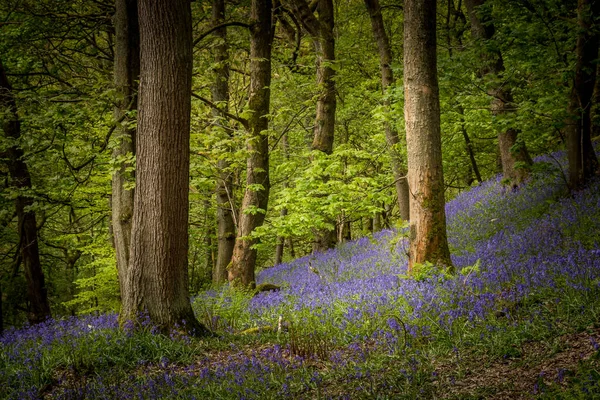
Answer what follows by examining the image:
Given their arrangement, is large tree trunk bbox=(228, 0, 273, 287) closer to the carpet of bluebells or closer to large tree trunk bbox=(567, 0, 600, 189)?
the carpet of bluebells

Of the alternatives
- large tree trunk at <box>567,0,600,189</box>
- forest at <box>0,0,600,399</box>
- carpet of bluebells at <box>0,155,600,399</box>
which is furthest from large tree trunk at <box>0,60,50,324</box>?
large tree trunk at <box>567,0,600,189</box>

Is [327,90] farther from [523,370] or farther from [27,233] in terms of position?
[523,370]

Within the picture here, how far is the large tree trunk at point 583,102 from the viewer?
8336 mm

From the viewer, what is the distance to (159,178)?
5.74m

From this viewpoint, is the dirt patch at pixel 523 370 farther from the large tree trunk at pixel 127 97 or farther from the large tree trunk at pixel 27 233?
the large tree trunk at pixel 27 233

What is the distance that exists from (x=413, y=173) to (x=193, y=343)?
4.50m

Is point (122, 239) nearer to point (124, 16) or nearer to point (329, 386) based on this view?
point (124, 16)

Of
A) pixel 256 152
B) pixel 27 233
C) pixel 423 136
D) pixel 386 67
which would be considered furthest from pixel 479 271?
pixel 27 233

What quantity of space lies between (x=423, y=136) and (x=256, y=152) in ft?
13.8

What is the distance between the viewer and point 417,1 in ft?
23.6

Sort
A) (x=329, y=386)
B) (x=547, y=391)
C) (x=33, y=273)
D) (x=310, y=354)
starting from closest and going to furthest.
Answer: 1. (x=547, y=391)
2. (x=329, y=386)
3. (x=310, y=354)
4. (x=33, y=273)

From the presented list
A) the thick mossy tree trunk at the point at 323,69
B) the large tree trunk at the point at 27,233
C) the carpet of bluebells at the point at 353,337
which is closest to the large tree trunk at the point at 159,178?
the carpet of bluebells at the point at 353,337

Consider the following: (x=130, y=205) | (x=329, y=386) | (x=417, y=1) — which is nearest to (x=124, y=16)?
(x=130, y=205)

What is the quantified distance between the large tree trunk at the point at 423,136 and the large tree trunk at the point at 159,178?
3.89m
